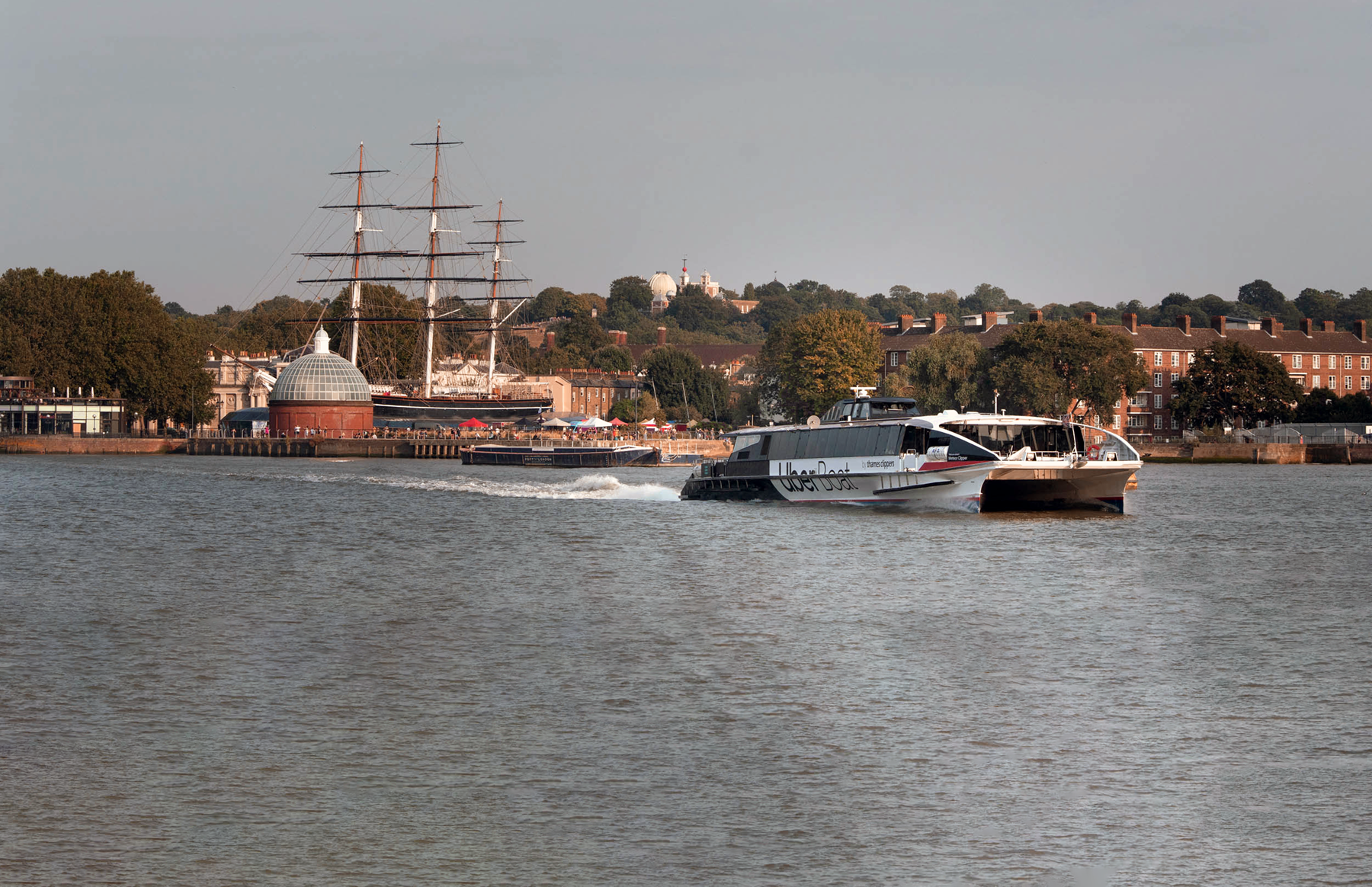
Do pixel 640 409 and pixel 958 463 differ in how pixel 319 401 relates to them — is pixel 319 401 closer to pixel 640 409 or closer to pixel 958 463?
pixel 640 409

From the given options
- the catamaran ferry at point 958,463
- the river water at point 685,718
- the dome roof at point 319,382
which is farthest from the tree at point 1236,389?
the river water at point 685,718

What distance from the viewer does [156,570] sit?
117ft

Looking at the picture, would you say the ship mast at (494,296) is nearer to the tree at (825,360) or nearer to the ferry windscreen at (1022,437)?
the tree at (825,360)

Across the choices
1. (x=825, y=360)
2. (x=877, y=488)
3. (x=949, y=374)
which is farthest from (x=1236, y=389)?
(x=877, y=488)

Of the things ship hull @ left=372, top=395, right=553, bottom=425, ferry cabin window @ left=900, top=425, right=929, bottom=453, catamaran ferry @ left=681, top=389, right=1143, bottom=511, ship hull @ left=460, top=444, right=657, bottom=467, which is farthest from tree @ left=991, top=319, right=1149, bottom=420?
ferry cabin window @ left=900, top=425, right=929, bottom=453

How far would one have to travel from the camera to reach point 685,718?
17.2 m

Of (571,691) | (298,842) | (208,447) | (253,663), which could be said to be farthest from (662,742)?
(208,447)

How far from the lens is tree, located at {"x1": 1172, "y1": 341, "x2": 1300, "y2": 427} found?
452ft

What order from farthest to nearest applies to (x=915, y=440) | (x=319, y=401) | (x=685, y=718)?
(x=319, y=401), (x=915, y=440), (x=685, y=718)

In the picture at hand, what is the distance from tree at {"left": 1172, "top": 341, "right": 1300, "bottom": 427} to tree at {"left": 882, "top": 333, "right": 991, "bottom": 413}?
61.8ft

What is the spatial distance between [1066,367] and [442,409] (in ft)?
216

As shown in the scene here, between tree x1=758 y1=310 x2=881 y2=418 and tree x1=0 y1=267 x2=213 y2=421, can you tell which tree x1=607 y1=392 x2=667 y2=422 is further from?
tree x1=0 y1=267 x2=213 y2=421

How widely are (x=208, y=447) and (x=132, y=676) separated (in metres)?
130

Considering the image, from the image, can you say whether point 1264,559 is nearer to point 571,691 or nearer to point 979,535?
point 979,535
